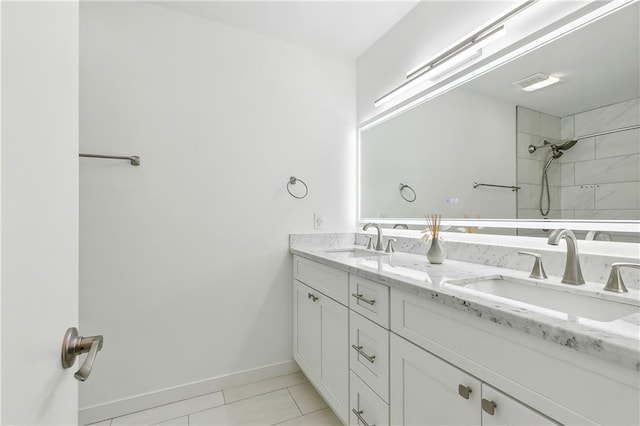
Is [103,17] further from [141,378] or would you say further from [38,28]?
[141,378]

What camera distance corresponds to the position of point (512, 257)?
1237 millimetres

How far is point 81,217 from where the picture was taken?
1.54m

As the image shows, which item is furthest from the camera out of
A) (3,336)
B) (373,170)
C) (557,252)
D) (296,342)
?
(373,170)

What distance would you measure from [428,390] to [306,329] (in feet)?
3.30

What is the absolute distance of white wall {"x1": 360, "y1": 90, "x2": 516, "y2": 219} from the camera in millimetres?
1369

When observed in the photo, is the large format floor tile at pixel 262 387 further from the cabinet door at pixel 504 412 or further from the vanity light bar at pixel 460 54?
the vanity light bar at pixel 460 54

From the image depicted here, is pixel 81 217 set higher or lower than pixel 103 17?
lower

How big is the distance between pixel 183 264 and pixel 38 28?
1573 millimetres

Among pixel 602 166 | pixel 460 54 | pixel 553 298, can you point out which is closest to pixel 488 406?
pixel 553 298

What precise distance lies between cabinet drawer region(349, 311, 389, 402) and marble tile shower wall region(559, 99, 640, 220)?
0.87m

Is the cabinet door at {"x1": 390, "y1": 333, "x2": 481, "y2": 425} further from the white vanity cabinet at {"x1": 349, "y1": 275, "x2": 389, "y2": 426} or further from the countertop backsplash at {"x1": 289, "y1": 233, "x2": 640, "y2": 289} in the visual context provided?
the countertop backsplash at {"x1": 289, "y1": 233, "x2": 640, "y2": 289}

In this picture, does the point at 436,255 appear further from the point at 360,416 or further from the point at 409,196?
the point at 360,416

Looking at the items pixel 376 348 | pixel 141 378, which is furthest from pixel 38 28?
pixel 141 378

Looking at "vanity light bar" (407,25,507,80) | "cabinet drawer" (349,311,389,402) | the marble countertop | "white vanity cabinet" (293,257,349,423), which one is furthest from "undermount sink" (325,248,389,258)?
"vanity light bar" (407,25,507,80)
